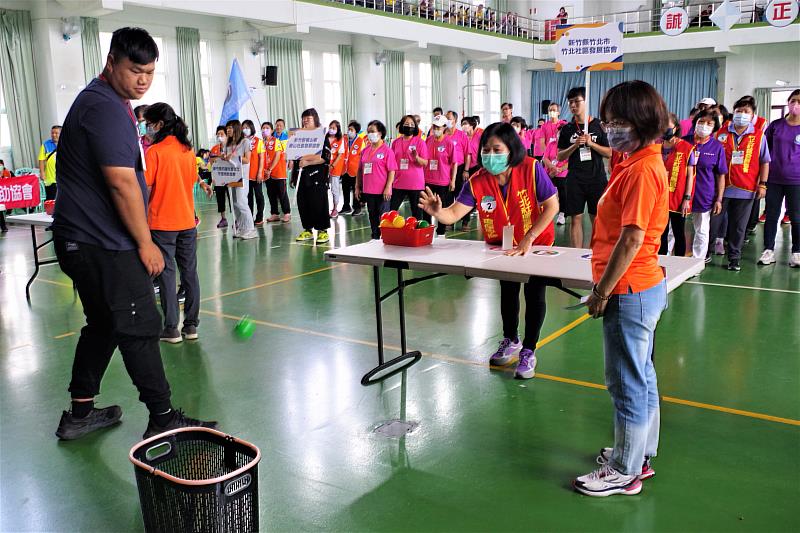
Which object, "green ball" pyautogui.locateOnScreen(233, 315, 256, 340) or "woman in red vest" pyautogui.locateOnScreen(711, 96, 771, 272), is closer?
"green ball" pyautogui.locateOnScreen(233, 315, 256, 340)

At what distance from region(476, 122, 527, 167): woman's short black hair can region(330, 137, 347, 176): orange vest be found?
8.01 m

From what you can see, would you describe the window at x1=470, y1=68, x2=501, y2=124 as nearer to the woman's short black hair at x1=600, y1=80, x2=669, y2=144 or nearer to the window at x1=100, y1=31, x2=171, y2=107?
the window at x1=100, y1=31, x2=171, y2=107

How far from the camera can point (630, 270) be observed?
246cm

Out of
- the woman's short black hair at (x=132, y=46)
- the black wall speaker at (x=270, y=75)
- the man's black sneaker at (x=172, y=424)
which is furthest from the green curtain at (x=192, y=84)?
the woman's short black hair at (x=132, y=46)

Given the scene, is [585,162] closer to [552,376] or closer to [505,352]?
[505,352]

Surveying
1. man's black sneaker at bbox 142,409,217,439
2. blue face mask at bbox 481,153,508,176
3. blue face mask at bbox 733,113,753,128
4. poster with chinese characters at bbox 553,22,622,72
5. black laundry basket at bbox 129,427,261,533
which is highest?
poster with chinese characters at bbox 553,22,622,72

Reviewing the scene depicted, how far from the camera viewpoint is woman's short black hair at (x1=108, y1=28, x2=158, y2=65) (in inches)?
106

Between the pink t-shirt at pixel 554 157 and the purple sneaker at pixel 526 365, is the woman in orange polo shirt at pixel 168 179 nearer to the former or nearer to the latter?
the purple sneaker at pixel 526 365

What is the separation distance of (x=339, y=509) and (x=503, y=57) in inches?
890

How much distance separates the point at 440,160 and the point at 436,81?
50.8ft

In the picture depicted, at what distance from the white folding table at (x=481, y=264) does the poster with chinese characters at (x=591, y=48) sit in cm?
346

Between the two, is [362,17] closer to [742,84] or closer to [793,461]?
[742,84]

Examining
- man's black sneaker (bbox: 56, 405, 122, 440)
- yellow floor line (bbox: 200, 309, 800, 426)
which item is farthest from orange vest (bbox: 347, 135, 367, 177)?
man's black sneaker (bbox: 56, 405, 122, 440)

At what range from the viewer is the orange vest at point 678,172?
664cm
